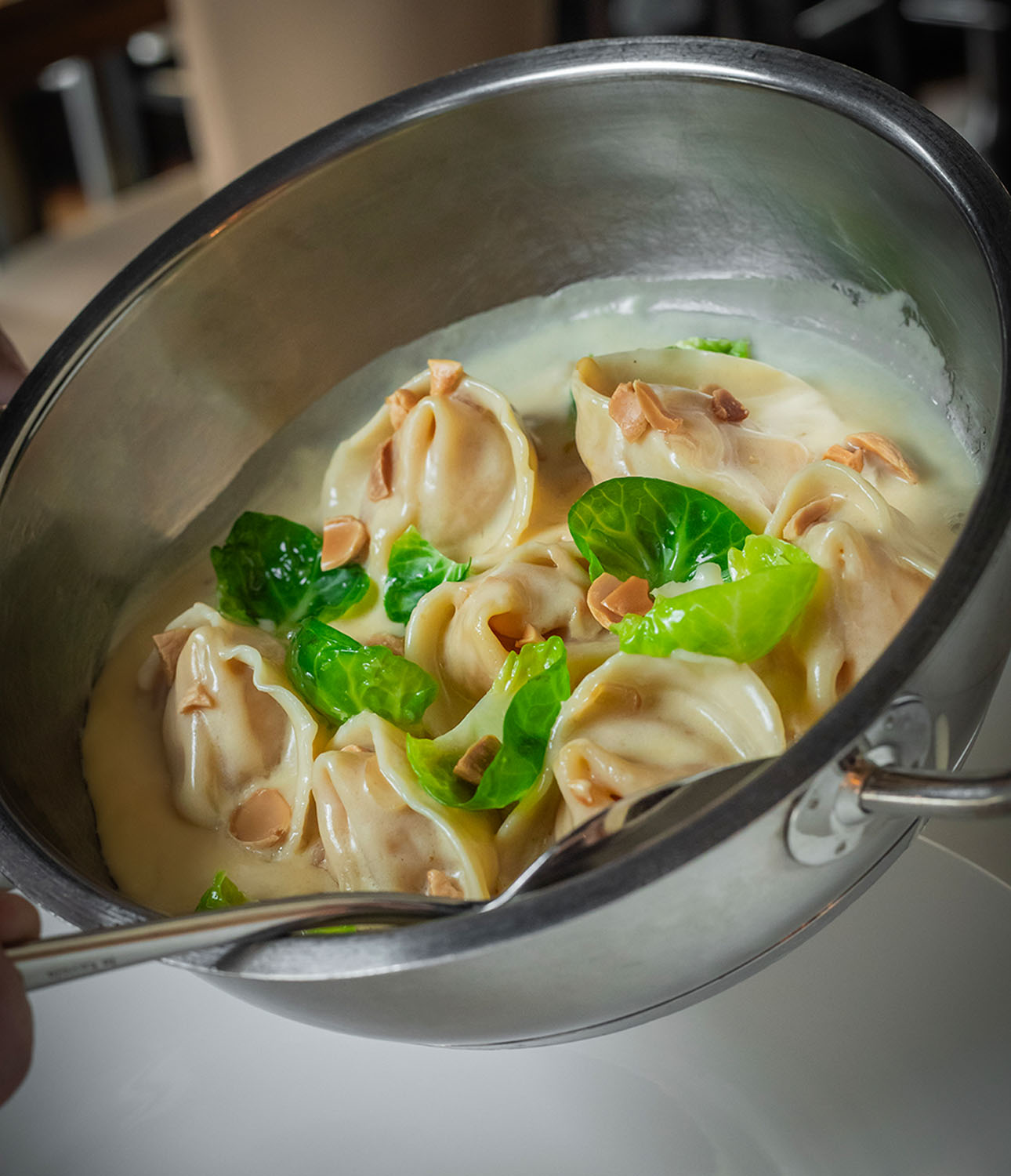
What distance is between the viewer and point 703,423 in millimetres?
1076

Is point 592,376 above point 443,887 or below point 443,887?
above

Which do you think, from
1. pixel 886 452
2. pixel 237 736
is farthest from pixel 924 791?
pixel 237 736

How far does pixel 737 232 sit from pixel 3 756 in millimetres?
828

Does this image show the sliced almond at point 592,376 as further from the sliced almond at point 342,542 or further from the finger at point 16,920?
the finger at point 16,920

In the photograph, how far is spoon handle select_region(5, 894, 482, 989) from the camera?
62cm

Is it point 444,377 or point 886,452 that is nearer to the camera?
point 886,452

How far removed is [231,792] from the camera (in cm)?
102

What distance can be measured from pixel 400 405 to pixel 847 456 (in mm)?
427

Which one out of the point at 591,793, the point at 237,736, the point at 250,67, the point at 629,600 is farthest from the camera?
the point at 250,67

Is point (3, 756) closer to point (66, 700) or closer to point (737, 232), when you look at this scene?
point (66, 700)

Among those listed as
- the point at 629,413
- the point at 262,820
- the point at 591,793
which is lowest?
the point at 262,820

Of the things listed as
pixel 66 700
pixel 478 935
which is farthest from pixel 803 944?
pixel 66 700

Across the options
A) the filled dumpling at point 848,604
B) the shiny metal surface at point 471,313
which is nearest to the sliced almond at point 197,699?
the shiny metal surface at point 471,313

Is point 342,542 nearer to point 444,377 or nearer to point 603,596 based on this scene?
point 444,377
